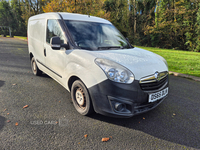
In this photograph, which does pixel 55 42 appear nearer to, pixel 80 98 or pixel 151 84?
pixel 80 98

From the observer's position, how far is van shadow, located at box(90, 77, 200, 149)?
2.39 metres

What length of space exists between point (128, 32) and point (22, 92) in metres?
27.3

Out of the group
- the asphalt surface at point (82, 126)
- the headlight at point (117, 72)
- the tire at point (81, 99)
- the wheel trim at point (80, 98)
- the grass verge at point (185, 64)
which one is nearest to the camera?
the asphalt surface at point (82, 126)

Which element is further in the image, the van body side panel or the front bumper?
the van body side panel

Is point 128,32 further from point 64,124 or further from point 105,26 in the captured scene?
point 64,124

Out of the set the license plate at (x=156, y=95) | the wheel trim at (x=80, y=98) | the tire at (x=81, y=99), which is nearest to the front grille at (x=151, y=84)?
the license plate at (x=156, y=95)

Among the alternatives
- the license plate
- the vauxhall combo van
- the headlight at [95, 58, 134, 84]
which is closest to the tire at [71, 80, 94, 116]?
the vauxhall combo van

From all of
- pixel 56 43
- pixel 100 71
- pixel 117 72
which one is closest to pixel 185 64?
pixel 117 72

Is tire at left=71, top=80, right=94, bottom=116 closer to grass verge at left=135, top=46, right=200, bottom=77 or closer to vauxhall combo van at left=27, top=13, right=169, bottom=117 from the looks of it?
vauxhall combo van at left=27, top=13, right=169, bottom=117

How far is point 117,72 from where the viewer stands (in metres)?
2.31

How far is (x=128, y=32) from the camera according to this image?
2864cm

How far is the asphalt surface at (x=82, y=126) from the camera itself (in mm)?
2172

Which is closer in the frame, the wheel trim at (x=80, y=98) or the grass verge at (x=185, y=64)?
the wheel trim at (x=80, y=98)

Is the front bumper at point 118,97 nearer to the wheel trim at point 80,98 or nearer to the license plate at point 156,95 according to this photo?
the license plate at point 156,95
